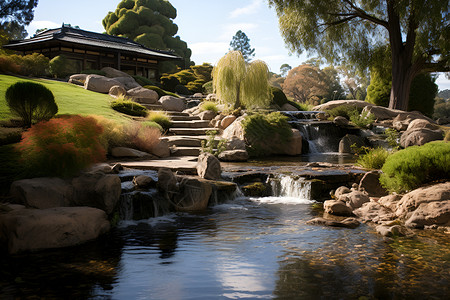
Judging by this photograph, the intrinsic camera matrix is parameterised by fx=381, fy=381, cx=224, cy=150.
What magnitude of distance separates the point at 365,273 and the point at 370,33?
1968 centimetres

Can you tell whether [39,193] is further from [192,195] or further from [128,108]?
[128,108]

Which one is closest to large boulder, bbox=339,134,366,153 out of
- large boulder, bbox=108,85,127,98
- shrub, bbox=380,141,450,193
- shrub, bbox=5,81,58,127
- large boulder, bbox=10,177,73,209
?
shrub, bbox=380,141,450,193

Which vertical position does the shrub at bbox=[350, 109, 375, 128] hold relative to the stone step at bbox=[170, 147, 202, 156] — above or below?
above

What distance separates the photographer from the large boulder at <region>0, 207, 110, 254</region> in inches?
212

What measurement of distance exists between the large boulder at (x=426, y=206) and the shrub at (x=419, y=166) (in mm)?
505

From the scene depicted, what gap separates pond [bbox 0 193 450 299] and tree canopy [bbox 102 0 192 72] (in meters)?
35.8

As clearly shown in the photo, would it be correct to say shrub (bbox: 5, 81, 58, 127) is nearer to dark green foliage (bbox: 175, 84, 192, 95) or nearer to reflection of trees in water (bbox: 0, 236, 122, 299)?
reflection of trees in water (bbox: 0, 236, 122, 299)

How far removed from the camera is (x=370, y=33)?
2127cm

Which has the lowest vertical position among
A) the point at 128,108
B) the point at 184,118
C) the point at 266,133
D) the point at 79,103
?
the point at 266,133

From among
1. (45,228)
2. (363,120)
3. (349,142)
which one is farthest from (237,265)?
(363,120)

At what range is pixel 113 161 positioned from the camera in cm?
1072

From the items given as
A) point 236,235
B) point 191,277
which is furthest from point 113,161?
point 191,277

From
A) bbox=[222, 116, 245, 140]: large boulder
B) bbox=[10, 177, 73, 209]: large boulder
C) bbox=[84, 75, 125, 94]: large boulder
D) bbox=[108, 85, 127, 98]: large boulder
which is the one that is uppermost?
bbox=[84, 75, 125, 94]: large boulder

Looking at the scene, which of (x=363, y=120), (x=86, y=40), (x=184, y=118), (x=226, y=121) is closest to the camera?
(x=363, y=120)
